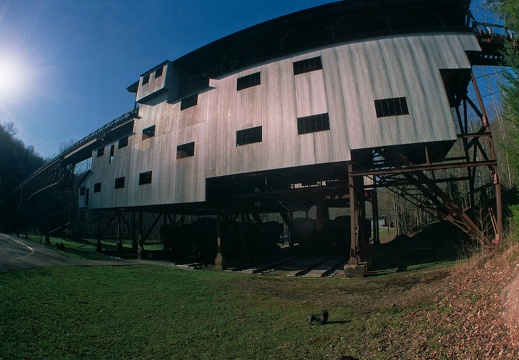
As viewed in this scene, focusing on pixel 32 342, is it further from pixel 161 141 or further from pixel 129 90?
pixel 129 90

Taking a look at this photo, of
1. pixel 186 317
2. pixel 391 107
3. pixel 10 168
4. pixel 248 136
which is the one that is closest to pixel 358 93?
pixel 391 107

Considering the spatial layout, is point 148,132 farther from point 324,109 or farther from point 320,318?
point 320,318

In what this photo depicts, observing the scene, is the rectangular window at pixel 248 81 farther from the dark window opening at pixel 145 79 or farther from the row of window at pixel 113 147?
the row of window at pixel 113 147

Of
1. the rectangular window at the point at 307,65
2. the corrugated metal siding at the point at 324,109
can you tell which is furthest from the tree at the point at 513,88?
the rectangular window at the point at 307,65

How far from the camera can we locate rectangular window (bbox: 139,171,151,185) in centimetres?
2188

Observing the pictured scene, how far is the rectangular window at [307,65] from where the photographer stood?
15.4 m

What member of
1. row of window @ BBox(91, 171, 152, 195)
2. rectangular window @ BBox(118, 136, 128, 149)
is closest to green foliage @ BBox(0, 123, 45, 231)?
row of window @ BBox(91, 171, 152, 195)

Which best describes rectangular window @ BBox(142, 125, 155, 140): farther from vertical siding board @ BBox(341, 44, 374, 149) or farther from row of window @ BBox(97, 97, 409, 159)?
vertical siding board @ BBox(341, 44, 374, 149)

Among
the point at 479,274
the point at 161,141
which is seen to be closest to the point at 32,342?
the point at 479,274

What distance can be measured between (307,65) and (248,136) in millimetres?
5457

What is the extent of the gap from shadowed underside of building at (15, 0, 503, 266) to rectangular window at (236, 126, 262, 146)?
7cm

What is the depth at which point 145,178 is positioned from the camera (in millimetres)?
22188

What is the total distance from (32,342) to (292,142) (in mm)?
12878

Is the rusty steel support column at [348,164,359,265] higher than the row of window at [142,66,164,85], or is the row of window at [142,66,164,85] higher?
the row of window at [142,66,164,85]
